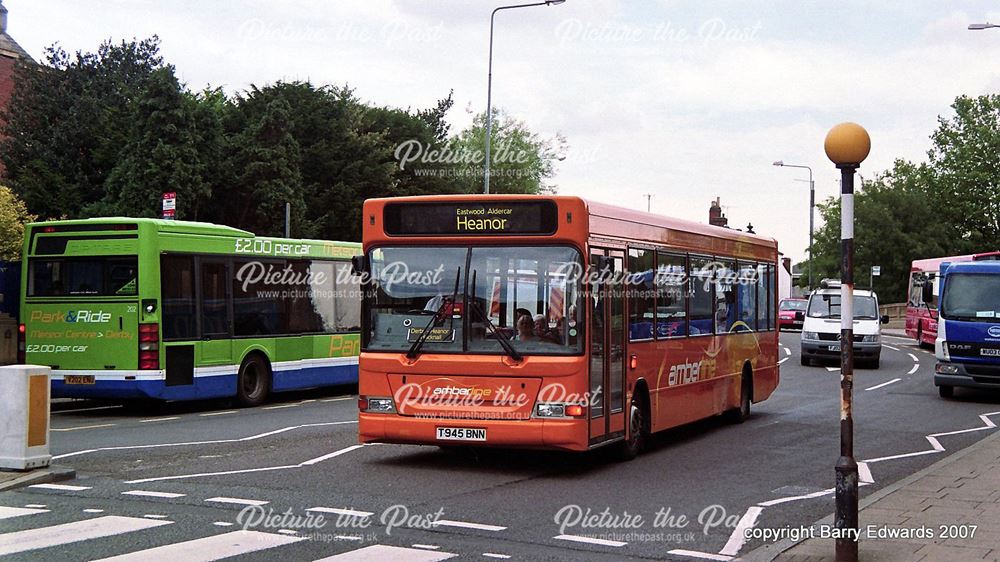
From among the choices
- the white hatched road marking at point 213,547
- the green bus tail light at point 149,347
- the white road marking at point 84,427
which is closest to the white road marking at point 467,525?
the white hatched road marking at point 213,547

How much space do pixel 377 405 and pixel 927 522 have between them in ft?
17.9

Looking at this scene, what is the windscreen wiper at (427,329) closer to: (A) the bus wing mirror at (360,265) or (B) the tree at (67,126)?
(A) the bus wing mirror at (360,265)

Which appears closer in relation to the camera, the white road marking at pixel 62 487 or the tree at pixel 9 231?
the white road marking at pixel 62 487

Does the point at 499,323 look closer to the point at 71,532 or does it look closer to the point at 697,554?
the point at 697,554

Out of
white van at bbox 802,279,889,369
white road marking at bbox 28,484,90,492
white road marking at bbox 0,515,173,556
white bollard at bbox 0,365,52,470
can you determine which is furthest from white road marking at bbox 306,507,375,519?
white van at bbox 802,279,889,369

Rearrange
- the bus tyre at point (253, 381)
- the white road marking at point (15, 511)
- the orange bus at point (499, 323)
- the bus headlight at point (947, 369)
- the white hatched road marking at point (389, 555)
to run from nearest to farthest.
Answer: the white hatched road marking at point (389, 555) → the white road marking at point (15, 511) → the orange bus at point (499, 323) → the bus tyre at point (253, 381) → the bus headlight at point (947, 369)

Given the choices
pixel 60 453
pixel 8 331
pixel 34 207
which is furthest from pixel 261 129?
pixel 60 453

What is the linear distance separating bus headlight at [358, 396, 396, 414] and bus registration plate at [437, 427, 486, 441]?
590mm

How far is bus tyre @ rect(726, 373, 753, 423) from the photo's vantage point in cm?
1819

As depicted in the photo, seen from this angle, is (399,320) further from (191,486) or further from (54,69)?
(54,69)

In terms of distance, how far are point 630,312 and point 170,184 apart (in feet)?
114

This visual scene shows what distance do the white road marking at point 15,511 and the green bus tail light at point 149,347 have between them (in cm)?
860

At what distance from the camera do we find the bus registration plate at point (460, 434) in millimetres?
12023

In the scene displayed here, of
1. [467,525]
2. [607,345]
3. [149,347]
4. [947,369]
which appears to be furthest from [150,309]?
[947,369]
